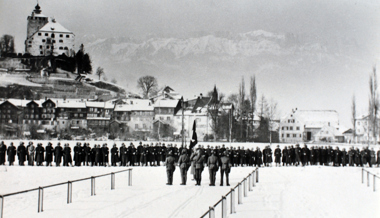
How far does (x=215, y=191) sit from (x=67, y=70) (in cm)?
8939

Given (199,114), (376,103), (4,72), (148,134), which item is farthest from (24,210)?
Result: (4,72)

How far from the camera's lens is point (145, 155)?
25734mm

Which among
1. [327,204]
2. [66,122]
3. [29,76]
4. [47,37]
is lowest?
[327,204]

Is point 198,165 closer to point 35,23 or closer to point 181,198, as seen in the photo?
point 181,198

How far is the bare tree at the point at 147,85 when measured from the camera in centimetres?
8169

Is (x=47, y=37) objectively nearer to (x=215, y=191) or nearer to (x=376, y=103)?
(x=376, y=103)

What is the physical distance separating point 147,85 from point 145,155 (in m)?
59.5

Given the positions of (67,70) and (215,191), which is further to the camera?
(67,70)

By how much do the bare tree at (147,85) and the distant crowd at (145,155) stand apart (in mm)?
54538

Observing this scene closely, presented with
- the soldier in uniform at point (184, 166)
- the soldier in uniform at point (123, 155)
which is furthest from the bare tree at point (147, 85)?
the soldier in uniform at point (184, 166)

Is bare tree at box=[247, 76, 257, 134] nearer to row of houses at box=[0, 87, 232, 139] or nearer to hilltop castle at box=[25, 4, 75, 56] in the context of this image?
row of houses at box=[0, 87, 232, 139]

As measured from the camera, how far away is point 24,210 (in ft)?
37.5

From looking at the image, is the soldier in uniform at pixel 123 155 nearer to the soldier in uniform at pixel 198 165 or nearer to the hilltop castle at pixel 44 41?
the soldier in uniform at pixel 198 165

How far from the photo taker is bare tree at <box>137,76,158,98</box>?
81.7 m
